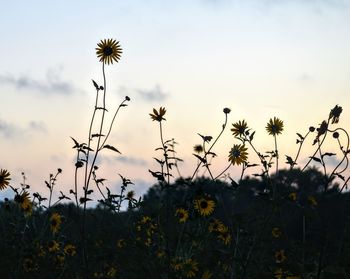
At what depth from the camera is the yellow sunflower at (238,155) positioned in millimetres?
8961

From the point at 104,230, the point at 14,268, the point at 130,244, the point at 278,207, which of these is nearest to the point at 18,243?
the point at 14,268

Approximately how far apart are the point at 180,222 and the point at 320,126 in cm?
394

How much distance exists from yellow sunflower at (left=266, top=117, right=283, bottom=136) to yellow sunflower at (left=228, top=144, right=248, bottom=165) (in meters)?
0.80

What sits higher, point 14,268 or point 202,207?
point 202,207

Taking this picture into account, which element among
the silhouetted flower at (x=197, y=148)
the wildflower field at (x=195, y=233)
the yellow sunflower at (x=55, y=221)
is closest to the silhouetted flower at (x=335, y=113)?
the wildflower field at (x=195, y=233)

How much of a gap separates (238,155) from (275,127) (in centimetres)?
101

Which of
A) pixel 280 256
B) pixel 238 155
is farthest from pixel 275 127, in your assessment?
pixel 280 256

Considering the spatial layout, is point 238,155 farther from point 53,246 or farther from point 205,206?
point 53,246

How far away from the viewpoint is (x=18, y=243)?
361 inches

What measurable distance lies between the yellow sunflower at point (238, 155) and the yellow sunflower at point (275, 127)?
798 mm

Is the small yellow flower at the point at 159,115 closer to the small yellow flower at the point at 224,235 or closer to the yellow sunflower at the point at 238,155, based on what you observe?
the yellow sunflower at the point at 238,155

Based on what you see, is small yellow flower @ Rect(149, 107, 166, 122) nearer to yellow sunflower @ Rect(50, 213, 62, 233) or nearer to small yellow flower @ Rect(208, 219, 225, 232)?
small yellow flower @ Rect(208, 219, 225, 232)

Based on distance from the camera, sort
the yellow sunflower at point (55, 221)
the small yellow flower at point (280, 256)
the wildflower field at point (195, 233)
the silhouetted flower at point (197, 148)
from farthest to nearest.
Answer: the silhouetted flower at point (197, 148), the small yellow flower at point (280, 256), the yellow sunflower at point (55, 221), the wildflower field at point (195, 233)

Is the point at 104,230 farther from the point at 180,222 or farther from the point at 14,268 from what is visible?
the point at 14,268
